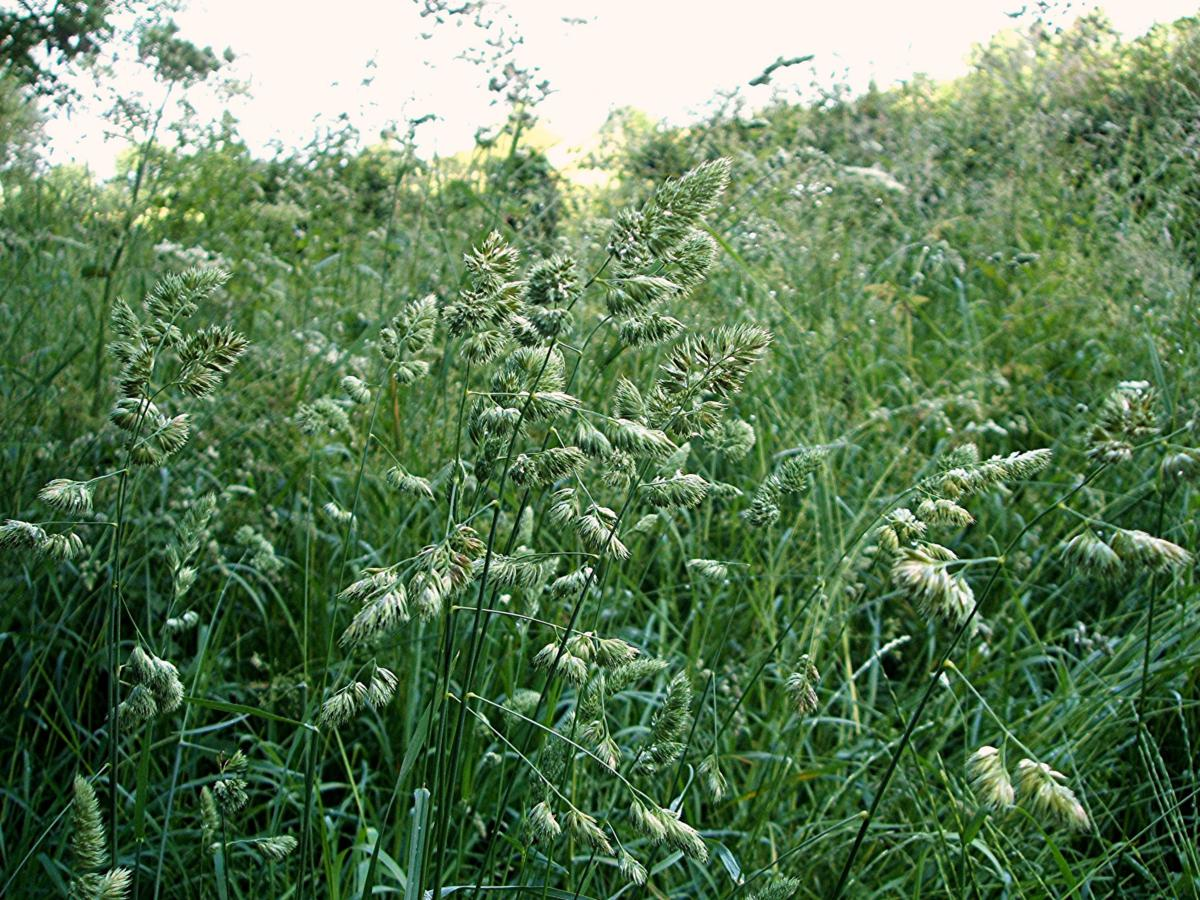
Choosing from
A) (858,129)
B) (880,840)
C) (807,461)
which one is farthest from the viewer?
(858,129)

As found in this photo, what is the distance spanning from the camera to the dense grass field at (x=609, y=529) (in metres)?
1.23

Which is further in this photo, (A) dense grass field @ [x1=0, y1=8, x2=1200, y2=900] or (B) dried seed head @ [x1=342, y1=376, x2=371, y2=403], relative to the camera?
(B) dried seed head @ [x1=342, y1=376, x2=371, y2=403]

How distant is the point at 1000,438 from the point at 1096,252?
1238mm

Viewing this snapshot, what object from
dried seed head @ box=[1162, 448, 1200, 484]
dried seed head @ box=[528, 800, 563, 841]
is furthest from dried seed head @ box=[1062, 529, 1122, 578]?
dried seed head @ box=[528, 800, 563, 841]

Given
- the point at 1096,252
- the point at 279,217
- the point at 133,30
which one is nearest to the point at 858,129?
the point at 1096,252

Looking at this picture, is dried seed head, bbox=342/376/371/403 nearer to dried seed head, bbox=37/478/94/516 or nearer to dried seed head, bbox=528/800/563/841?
dried seed head, bbox=37/478/94/516

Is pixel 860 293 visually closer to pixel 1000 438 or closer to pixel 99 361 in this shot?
pixel 1000 438

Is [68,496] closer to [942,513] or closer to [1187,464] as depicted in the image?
[942,513]

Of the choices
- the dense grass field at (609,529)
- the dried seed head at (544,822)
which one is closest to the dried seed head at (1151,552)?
the dense grass field at (609,529)

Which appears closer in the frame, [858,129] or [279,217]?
[279,217]

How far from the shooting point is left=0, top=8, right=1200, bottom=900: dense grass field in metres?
1.23

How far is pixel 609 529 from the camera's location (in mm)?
1198

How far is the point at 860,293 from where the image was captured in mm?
4027

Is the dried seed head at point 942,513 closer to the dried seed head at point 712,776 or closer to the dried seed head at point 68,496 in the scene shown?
the dried seed head at point 712,776
